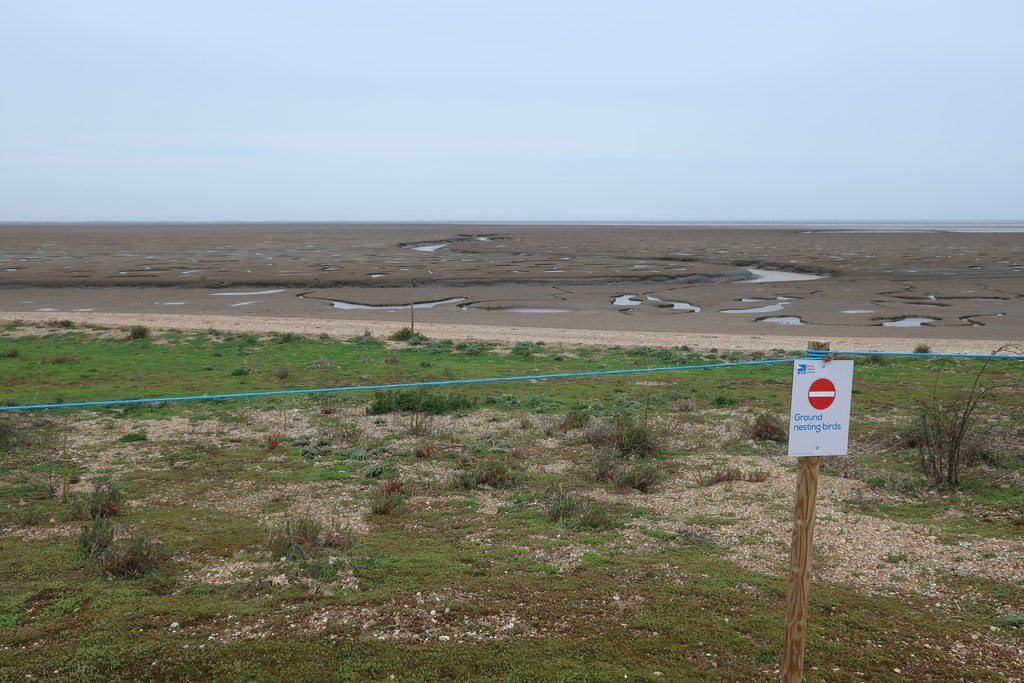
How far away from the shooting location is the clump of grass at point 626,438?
982 centimetres

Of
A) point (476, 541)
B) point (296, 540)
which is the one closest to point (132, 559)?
point (296, 540)

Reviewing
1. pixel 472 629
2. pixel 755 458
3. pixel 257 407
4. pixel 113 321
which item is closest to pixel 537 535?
pixel 472 629

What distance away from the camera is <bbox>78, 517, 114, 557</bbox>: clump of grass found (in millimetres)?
6496

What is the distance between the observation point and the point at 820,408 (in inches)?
161

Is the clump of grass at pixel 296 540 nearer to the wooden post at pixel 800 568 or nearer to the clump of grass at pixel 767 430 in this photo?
the wooden post at pixel 800 568

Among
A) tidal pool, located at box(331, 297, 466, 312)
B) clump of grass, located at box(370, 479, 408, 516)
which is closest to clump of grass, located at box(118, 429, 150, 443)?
clump of grass, located at box(370, 479, 408, 516)

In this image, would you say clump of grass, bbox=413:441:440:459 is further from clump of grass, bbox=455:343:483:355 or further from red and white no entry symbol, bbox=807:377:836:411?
clump of grass, bbox=455:343:483:355

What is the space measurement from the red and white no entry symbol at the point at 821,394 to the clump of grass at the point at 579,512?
3.60m

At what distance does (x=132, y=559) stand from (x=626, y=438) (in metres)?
5.89

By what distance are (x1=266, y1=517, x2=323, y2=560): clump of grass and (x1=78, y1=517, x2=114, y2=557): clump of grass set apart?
1346 millimetres

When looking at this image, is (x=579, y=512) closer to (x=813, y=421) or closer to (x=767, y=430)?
(x=813, y=421)

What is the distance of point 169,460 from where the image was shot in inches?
378

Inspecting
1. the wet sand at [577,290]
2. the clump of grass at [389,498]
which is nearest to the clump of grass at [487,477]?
the clump of grass at [389,498]

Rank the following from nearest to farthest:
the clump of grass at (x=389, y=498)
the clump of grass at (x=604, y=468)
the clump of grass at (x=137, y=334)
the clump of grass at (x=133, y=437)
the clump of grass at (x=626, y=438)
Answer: the clump of grass at (x=389, y=498)
the clump of grass at (x=604, y=468)
the clump of grass at (x=626, y=438)
the clump of grass at (x=133, y=437)
the clump of grass at (x=137, y=334)
